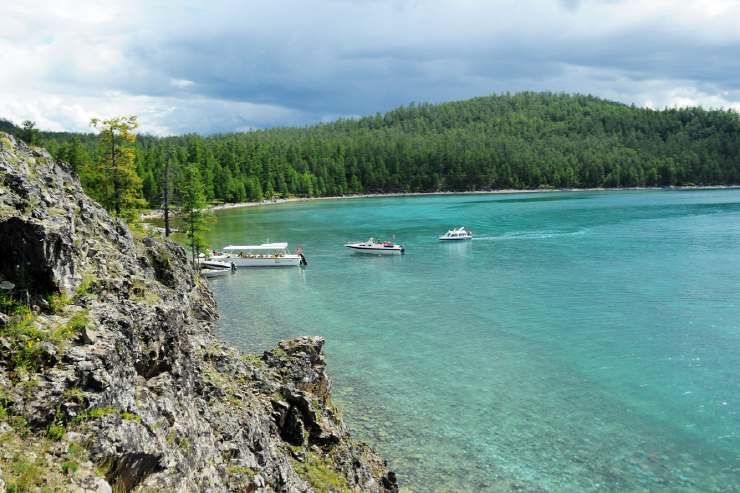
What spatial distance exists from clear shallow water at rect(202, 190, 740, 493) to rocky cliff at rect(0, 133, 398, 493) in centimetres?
653

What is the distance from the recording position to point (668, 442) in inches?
899

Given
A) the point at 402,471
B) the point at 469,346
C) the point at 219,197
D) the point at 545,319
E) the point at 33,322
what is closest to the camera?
the point at 33,322

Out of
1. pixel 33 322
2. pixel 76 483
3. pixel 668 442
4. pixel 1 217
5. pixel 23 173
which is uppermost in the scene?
pixel 23 173


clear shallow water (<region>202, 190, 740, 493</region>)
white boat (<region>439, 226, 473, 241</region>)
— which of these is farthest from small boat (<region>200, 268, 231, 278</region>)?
white boat (<region>439, 226, 473, 241</region>)

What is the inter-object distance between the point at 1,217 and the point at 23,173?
2271 millimetres

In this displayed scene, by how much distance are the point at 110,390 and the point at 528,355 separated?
2865 cm

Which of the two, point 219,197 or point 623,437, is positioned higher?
point 219,197

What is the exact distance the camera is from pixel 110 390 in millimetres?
9664

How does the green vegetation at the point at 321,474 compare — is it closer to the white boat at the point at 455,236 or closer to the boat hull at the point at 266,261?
the boat hull at the point at 266,261

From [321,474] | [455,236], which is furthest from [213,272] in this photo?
[321,474]

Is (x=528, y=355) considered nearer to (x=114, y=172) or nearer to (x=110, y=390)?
(x=110, y=390)

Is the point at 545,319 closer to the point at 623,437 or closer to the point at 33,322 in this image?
the point at 623,437

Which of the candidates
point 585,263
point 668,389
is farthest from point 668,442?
point 585,263

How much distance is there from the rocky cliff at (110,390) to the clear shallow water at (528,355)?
6533 mm
